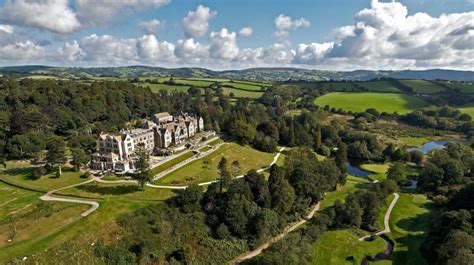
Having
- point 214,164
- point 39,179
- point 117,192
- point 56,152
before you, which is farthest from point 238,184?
point 39,179

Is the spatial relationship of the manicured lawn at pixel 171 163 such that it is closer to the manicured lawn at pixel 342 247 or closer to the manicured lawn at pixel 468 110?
the manicured lawn at pixel 342 247

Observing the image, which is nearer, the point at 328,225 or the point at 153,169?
the point at 328,225

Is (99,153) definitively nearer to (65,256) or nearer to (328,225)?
(65,256)

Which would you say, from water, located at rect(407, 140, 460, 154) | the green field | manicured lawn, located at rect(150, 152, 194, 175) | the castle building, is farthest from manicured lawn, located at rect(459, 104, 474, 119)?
manicured lawn, located at rect(150, 152, 194, 175)

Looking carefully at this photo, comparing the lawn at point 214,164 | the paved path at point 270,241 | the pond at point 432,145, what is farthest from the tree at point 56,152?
the pond at point 432,145

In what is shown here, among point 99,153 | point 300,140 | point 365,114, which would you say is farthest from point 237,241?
point 365,114

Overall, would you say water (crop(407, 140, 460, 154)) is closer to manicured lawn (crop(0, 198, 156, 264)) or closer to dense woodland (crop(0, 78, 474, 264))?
dense woodland (crop(0, 78, 474, 264))

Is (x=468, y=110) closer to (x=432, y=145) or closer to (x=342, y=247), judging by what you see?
(x=432, y=145)
